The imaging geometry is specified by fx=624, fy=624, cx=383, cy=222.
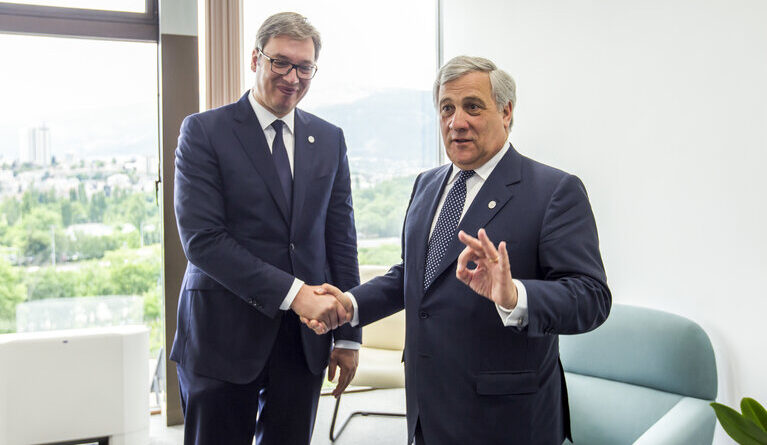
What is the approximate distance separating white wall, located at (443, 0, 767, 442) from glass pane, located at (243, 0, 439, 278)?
1381mm

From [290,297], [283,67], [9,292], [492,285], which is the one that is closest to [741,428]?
[492,285]

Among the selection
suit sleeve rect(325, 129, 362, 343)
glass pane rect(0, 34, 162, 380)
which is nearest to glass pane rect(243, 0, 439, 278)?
glass pane rect(0, 34, 162, 380)

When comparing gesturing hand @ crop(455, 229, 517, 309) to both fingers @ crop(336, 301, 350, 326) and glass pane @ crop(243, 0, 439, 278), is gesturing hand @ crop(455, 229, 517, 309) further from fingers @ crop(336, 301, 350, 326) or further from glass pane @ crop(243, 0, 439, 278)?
glass pane @ crop(243, 0, 439, 278)

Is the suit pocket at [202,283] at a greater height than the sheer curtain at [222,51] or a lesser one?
lesser

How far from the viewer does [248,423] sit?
1845 mm

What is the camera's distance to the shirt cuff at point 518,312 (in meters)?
1.36

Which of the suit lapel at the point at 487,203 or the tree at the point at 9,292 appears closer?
the suit lapel at the point at 487,203

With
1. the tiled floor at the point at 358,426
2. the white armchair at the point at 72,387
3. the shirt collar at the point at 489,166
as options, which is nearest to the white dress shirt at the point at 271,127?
the shirt collar at the point at 489,166

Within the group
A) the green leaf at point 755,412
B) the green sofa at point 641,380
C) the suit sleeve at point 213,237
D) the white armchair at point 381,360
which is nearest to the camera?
the green leaf at point 755,412

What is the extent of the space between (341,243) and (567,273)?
82 cm

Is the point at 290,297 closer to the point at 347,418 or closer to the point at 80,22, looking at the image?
the point at 347,418

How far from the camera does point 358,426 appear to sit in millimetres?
3783

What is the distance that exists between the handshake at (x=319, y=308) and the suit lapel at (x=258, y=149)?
23 cm

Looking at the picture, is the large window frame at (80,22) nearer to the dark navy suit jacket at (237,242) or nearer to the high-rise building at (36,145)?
the high-rise building at (36,145)
